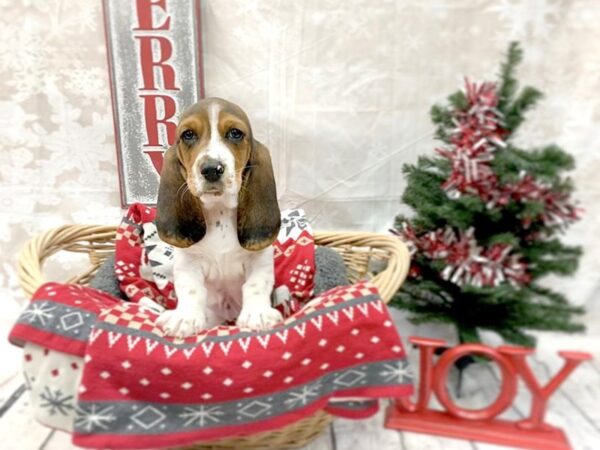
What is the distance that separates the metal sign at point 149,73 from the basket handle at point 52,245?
0.66ft

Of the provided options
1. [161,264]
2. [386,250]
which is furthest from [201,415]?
[386,250]

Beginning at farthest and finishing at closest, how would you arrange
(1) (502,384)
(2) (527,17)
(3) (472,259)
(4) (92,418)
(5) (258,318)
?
1. (2) (527,17)
2. (3) (472,259)
3. (1) (502,384)
4. (5) (258,318)
5. (4) (92,418)

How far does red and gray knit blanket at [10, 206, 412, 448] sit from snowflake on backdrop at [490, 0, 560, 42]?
0.84 m

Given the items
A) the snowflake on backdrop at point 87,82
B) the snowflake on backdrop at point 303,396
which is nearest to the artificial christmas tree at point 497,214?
the snowflake on backdrop at point 303,396

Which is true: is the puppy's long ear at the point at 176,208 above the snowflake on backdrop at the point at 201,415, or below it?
above

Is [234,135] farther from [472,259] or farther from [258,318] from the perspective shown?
[472,259]

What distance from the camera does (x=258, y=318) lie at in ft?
2.83

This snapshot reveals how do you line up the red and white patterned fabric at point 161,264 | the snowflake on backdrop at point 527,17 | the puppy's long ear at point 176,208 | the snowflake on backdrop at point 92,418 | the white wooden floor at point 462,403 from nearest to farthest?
the snowflake on backdrop at point 92,418 → the puppy's long ear at point 176,208 → the white wooden floor at point 462,403 → the red and white patterned fabric at point 161,264 → the snowflake on backdrop at point 527,17

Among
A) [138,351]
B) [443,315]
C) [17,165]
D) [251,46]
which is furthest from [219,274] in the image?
[17,165]

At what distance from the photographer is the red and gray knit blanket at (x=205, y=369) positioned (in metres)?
0.77

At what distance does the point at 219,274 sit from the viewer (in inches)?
38.3

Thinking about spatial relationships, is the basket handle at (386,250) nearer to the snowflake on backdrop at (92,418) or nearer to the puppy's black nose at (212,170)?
the puppy's black nose at (212,170)

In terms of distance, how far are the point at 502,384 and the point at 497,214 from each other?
0.34 metres

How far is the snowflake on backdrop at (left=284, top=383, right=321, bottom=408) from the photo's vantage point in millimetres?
801
